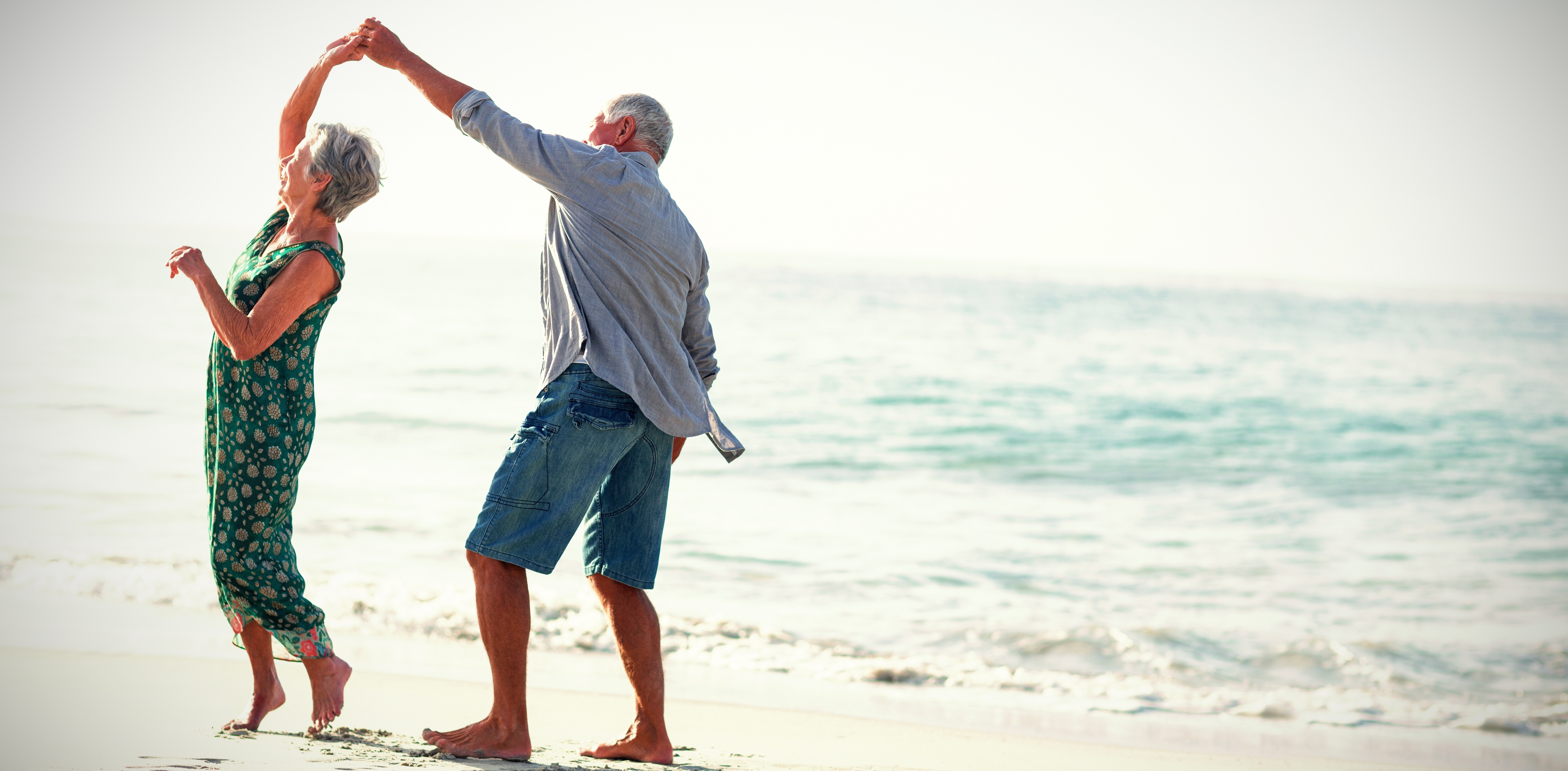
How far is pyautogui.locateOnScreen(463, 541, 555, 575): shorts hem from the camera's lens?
7.56 feet

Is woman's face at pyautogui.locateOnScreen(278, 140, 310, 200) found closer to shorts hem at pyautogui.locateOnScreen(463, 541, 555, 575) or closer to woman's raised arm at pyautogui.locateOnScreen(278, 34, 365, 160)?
woman's raised arm at pyautogui.locateOnScreen(278, 34, 365, 160)

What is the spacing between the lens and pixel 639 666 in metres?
2.56

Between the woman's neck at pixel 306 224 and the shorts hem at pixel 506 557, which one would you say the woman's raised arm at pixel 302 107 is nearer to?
the woman's neck at pixel 306 224

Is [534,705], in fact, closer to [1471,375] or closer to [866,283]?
[1471,375]

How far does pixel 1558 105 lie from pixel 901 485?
165 feet

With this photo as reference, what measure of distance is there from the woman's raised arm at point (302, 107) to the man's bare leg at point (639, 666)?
1295 millimetres

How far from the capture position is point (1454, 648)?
5.51 m

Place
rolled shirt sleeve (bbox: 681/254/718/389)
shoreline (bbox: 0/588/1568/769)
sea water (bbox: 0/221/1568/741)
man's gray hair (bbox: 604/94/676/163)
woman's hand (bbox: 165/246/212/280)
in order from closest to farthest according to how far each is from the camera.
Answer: woman's hand (bbox: 165/246/212/280)
man's gray hair (bbox: 604/94/676/163)
rolled shirt sleeve (bbox: 681/254/718/389)
shoreline (bbox: 0/588/1568/769)
sea water (bbox: 0/221/1568/741)

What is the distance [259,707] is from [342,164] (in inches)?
51.2

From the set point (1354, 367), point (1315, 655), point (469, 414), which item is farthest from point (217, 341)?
point (1354, 367)

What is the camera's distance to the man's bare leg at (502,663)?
92.7 inches

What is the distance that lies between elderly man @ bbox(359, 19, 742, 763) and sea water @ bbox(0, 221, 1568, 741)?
6.89 feet

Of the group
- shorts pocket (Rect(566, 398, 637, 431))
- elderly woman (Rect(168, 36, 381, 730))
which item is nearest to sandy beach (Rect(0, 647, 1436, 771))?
elderly woman (Rect(168, 36, 381, 730))

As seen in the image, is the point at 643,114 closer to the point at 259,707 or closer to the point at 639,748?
the point at 639,748
